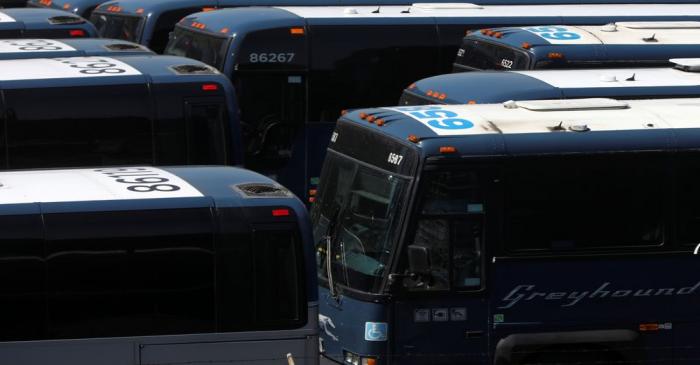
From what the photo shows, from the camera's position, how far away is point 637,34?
18.5 metres

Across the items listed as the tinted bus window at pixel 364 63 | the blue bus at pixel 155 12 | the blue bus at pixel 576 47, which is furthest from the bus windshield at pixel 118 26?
the blue bus at pixel 576 47

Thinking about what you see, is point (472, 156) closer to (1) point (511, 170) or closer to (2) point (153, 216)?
(1) point (511, 170)

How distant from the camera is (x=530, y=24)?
68.9 feet

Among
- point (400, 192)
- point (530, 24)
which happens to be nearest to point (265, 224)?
point (400, 192)

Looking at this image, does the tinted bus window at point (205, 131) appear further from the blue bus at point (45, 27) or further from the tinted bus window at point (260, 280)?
the blue bus at point (45, 27)

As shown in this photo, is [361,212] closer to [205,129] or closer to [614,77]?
[205,129]

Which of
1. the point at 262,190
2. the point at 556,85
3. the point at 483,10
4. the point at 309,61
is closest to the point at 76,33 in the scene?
the point at 309,61

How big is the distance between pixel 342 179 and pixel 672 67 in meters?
5.86

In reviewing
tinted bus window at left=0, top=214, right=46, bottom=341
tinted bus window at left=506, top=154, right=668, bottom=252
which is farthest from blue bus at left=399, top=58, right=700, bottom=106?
tinted bus window at left=0, top=214, right=46, bottom=341

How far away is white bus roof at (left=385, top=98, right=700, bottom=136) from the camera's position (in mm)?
12852

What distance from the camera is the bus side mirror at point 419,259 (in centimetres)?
1225

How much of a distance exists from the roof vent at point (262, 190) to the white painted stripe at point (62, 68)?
4.72 metres

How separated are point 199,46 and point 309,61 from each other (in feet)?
5.47

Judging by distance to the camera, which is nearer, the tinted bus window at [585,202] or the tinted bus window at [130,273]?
the tinted bus window at [130,273]
